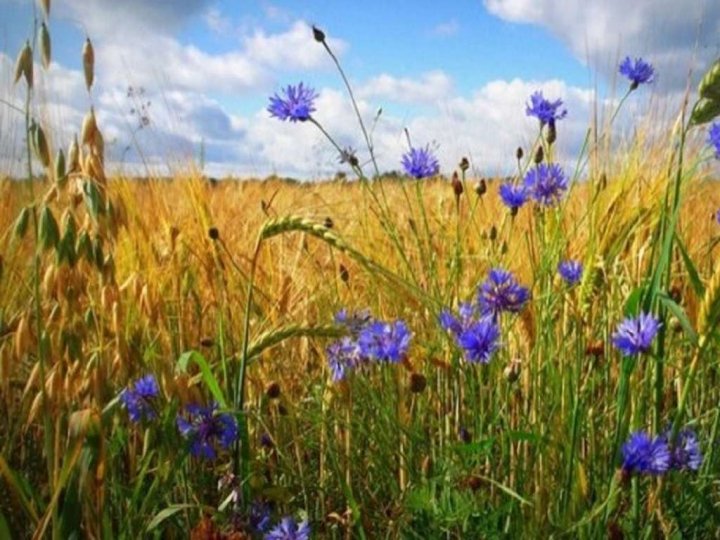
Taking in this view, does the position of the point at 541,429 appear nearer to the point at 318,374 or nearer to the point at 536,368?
the point at 536,368

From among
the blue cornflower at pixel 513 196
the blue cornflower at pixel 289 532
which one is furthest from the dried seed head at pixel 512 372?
the blue cornflower at pixel 513 196

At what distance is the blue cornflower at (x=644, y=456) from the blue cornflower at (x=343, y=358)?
0.36 metres

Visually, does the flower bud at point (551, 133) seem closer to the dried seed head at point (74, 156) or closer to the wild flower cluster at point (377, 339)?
the wild flower cluster at point (377, 339)

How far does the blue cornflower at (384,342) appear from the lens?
1058 mm

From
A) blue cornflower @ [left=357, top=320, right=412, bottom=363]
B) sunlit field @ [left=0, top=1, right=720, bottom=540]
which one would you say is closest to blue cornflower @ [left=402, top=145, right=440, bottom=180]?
sunlit field @ [left=0, top=1, right=720, bottom=540]

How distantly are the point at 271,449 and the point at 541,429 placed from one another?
0.38 metres

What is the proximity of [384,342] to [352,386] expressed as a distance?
26cm

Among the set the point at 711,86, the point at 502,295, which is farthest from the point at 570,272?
the point at 711,86

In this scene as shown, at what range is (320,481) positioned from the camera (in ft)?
4.06

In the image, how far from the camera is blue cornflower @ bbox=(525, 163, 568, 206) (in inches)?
55.6

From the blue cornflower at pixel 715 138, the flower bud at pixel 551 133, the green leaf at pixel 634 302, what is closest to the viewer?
the green leaf at pixel 634 302

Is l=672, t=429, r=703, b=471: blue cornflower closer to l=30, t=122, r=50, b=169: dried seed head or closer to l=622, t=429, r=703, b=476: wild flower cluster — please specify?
l=622, t=429, r=703, b=476: wild flower cluster

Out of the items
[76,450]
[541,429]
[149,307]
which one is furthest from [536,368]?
[76,450]

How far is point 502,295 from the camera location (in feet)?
3.62
